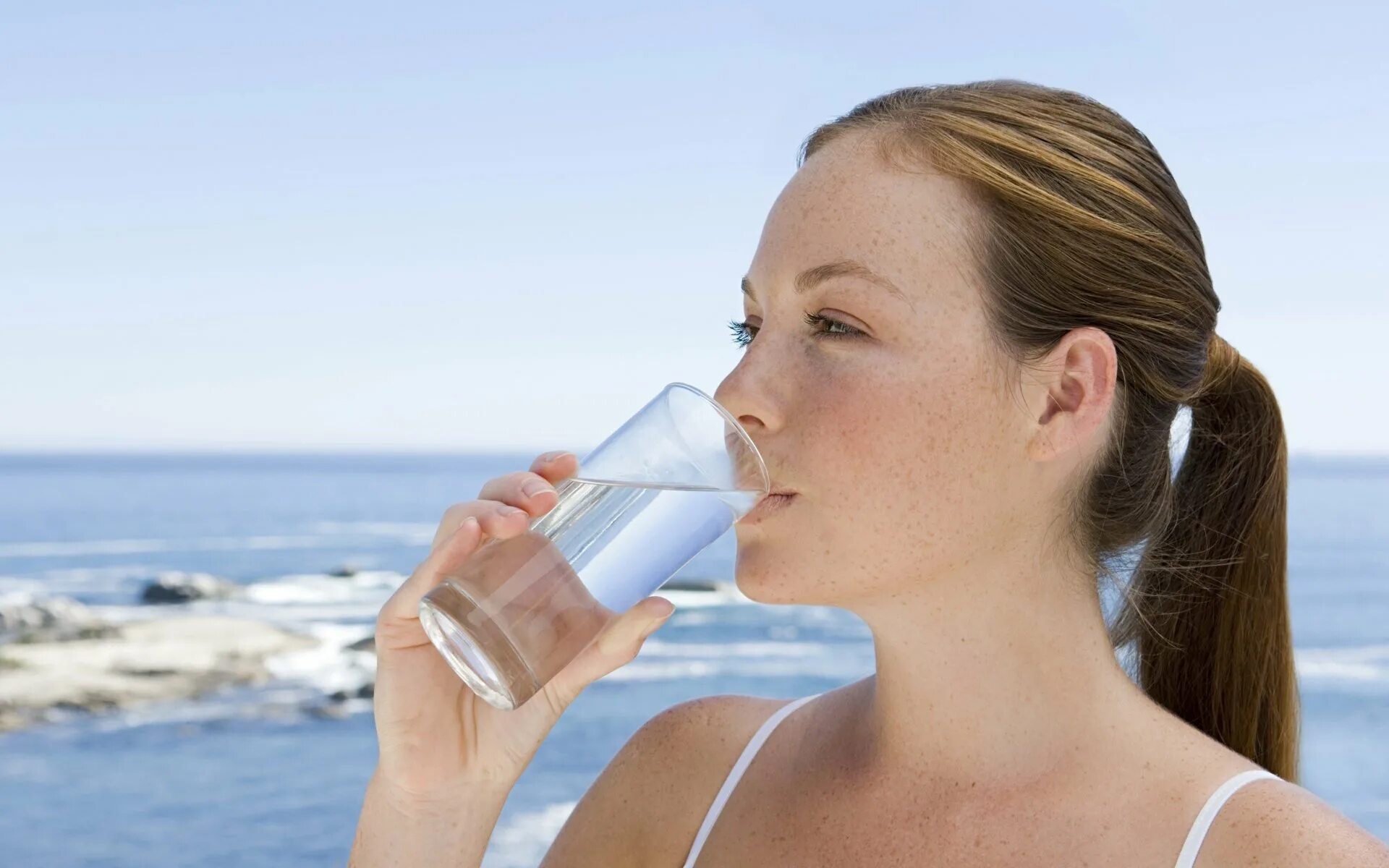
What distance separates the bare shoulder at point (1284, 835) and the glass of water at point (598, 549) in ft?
2.38

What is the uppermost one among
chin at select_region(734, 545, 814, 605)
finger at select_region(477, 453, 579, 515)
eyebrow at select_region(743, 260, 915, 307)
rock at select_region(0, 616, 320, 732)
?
eyebrow at select_region(743, 260, 915, 307)

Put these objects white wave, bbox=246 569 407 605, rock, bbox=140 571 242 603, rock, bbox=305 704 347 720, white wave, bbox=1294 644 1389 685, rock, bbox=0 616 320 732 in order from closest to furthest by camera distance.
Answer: rock, bbox=0 616 320 732 → rock, bbox=305 704 347 720 → white wave, bbox=1294 644 1389 685 → rock, bbox=140 571 242 603 → white wave, bbox=246 569 407 605

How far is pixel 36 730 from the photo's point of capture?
1259 centimetres

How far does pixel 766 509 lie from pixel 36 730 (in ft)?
42.6

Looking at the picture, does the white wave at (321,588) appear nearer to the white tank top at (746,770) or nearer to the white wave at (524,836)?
the white wave at (524,836)

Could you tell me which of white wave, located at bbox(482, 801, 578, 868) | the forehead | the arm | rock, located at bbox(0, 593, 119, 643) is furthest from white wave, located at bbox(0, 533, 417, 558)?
the forehead

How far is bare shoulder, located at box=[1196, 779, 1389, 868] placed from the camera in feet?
4.82

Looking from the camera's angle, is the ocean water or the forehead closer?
the forehead

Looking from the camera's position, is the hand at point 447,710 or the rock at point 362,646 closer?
the hand at point 447,710

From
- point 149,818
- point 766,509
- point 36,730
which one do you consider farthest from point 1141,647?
point 36,730

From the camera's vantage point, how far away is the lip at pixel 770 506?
1.76m

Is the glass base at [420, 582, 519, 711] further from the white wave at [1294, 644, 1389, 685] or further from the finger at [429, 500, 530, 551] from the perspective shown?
the white wave at [1294, 644, 1389, 685]

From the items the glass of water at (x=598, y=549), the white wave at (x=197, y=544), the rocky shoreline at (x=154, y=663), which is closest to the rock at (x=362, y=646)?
the rocky shoreline at (x=154, y=663)

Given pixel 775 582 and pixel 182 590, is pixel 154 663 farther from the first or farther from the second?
pixel 775 582
